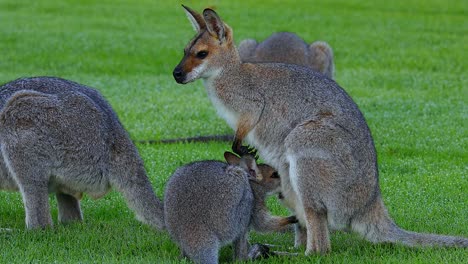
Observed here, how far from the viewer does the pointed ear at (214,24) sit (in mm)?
7835

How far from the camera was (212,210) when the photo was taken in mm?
6672

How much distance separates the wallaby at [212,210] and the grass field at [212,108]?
0.33 meters

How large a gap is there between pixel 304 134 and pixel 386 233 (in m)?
0.99

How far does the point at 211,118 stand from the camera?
548 inches

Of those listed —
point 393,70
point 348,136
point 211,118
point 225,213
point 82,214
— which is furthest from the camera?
point 393,70

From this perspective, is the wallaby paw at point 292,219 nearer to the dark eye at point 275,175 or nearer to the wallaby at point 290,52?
the dark eye at point 275,175

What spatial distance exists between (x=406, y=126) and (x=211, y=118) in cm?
289

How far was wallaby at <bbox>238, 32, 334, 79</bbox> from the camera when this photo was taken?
1470cm

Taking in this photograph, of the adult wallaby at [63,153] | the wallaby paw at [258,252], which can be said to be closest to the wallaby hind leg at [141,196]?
the adult wallaby at [63,153]

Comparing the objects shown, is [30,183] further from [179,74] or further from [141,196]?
[179,74]

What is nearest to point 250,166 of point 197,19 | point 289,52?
point 197,19

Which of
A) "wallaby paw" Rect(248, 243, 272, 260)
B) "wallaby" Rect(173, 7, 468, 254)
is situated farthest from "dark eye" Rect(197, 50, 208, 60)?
"wallaby paw" Rect(248, 243, 272, 260)

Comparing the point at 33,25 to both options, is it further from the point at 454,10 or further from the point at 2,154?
the point at 2,154

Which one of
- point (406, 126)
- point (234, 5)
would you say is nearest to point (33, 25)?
point (234, 5)
